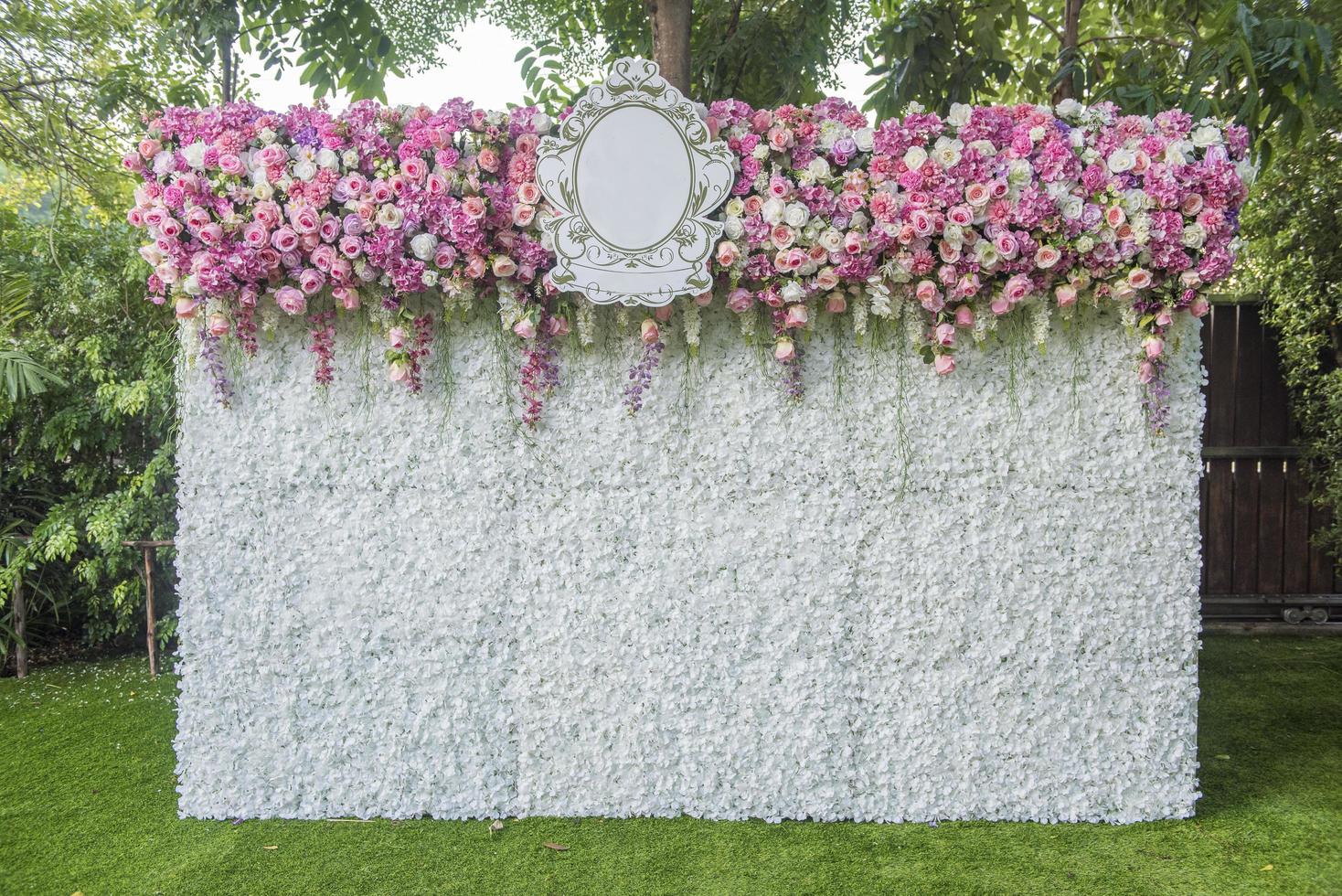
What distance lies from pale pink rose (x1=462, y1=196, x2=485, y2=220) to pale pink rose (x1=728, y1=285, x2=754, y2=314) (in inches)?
31.0

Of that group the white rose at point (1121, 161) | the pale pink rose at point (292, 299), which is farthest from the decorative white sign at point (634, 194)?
the white rose at point (1121, 161)

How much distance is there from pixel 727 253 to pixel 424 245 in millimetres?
903

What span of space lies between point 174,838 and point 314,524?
110cm

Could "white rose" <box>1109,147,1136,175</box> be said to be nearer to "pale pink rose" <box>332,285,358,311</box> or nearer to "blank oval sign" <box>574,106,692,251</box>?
"blank oval sign" <box>574,106,692,251</box>

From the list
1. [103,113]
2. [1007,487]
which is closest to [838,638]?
[1007,487]

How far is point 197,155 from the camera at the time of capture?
2.38 metres

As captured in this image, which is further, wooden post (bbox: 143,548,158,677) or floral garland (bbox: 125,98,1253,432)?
wooden post (bbox: 143,548,158,677)

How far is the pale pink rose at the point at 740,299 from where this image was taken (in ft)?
8.05

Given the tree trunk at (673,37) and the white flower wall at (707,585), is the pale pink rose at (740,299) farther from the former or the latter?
the tree trunk at (673,37)

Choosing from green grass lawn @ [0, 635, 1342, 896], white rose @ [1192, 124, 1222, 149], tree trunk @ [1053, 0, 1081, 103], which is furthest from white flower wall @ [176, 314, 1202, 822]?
tree trunk @ [1053, 0, 1081, 103]

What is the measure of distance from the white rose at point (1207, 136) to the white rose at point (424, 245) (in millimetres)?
2341

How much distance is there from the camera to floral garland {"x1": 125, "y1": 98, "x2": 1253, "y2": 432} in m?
2.37

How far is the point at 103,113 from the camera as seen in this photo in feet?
12.1

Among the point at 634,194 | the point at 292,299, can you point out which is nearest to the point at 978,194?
the point at 634,194
